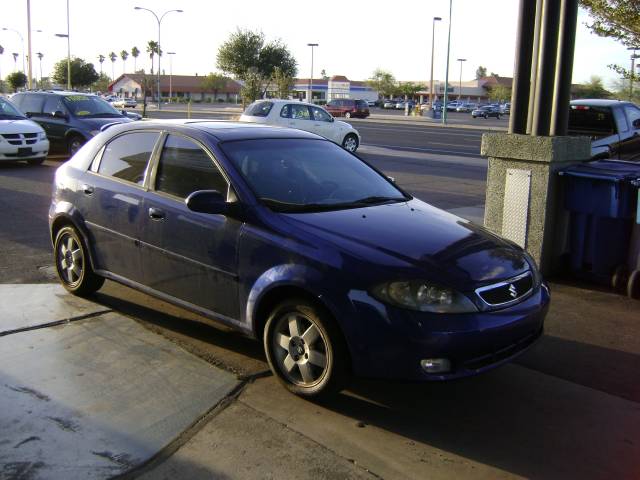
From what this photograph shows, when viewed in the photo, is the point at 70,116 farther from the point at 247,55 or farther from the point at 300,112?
the point at 247,55

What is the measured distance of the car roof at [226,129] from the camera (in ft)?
16.6

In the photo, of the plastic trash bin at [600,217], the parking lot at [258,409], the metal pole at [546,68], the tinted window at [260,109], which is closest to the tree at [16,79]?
the tinted window at [260,109]

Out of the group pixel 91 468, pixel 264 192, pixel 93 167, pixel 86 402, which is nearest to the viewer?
pixel 91 468

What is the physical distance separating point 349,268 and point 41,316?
2.98 m

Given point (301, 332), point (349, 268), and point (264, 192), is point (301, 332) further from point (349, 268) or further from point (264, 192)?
point (264, 192)

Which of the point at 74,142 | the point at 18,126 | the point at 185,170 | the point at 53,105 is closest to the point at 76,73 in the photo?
the point at 53,105

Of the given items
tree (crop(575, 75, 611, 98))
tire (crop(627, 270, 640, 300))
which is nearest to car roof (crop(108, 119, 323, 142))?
tire (crop(627, 270, 640, 300))

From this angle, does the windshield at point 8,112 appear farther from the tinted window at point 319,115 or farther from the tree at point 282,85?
the tree at point 282,85

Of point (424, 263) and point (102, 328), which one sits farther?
point (102, 328)

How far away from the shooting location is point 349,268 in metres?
3.87

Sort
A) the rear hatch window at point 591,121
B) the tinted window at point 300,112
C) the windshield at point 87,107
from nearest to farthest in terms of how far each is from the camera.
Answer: the rear hatch window at point 591,121, the windshield at point 87,107, the tinted window at point 300,112

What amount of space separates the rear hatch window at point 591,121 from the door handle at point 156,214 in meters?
9.88

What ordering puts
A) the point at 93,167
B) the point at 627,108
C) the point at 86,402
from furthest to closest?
the point at 627,108
the point at 93,167
the point at 86,402

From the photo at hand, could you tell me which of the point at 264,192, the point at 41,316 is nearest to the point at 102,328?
the point at 41,316
